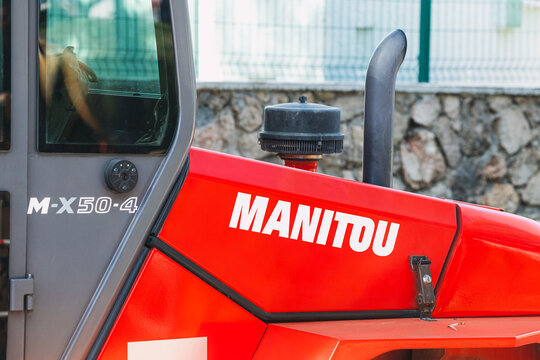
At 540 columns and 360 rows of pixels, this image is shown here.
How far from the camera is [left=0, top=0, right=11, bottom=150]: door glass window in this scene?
76.9 inches

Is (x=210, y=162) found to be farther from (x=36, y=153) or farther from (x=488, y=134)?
(x=488, y=134)

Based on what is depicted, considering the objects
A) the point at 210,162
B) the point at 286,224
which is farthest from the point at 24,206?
the point at 286,224

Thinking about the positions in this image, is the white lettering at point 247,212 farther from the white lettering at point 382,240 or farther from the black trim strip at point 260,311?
the white lettering at point 382,240

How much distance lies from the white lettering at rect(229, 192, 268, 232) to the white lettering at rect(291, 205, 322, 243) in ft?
0.38

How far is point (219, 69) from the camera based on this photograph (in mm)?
6719

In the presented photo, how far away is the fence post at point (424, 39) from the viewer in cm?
721

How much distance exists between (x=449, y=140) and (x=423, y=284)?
4826 millimetres

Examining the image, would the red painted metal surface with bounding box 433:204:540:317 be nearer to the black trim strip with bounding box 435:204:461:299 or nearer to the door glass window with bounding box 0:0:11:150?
the black trim strip with bounding box 435:204:461:299

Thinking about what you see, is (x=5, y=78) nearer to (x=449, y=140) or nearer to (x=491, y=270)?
(x=491, y=270)

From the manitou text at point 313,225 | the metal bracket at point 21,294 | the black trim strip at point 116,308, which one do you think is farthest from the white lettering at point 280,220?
the metal bracket at point 21,294

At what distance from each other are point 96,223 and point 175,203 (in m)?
0.24

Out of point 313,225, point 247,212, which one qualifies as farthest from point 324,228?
point 247,212

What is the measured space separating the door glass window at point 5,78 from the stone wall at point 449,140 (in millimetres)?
4799

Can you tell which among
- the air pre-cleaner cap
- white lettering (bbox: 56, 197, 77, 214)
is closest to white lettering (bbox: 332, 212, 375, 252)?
Answer: the air pre-cleaner cap
